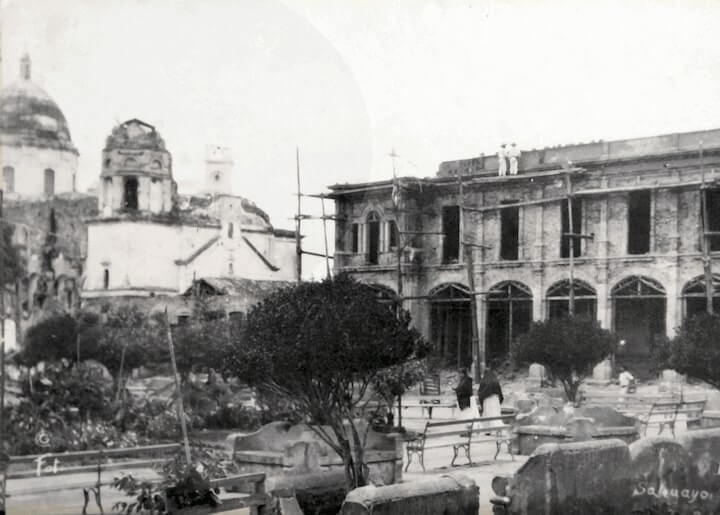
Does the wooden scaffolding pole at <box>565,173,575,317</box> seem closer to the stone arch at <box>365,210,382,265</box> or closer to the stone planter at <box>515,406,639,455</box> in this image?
the stone planter at <box>515,406,639,455</box>

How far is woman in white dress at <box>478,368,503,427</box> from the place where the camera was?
12.7 meters

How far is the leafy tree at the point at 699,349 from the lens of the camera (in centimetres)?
1212

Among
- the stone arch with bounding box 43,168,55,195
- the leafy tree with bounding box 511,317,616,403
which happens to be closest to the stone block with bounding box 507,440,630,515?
the leafy tree with bounding box 511,317,616,403

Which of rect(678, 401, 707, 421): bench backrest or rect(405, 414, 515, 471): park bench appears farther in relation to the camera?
rect(678, 401, 707, 421): bench backrest

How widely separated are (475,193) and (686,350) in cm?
334

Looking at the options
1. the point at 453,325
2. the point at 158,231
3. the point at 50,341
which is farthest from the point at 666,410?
the point at 50,341

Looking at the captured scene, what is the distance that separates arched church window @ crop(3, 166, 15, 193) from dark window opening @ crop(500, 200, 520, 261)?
20.7ft

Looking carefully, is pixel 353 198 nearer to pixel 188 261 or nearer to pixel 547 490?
pixel 188 261

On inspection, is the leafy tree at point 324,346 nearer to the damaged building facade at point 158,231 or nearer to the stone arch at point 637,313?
the damaged building facade at point 158,231

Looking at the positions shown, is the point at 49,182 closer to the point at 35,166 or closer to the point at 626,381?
the point at 35,166

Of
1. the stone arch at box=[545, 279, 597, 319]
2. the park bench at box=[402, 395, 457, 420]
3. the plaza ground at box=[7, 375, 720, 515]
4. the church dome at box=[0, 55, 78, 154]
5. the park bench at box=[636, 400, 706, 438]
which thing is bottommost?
the plaza ground at box=[7, 375, 720, 515]

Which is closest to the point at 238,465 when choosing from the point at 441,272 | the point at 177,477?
the point at 177,477

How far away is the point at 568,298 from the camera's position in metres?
14.3

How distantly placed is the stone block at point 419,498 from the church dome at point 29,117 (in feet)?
15.0
